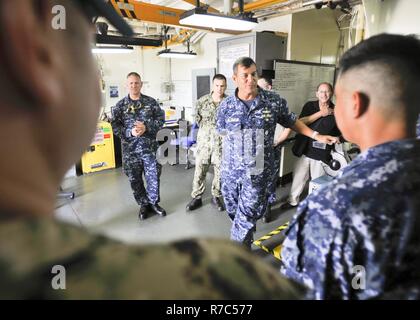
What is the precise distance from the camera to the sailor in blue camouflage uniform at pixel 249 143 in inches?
89.7

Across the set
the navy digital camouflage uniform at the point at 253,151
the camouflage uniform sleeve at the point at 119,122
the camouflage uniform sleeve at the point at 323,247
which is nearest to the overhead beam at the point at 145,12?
the camouflage uniform sleeve at the point at 119,122

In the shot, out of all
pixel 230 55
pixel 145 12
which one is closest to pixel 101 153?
pixel 145 12

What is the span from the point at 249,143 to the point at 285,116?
439mm

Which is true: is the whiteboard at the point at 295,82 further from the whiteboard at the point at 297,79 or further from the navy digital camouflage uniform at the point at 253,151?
the navy digital camouflage uniform at the point at 253,151

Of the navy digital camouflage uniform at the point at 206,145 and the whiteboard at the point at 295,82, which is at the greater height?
the whiteboard at the point at 295,82

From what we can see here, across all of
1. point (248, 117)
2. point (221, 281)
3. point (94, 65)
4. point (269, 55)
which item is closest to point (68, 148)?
point (94, 65)

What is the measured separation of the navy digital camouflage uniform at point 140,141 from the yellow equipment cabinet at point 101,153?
1.88 meters

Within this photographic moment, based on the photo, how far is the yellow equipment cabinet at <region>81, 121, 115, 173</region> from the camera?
4754 mm

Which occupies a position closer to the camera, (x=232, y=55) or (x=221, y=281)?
(x=221, y=281)

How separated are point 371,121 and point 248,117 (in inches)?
58.5

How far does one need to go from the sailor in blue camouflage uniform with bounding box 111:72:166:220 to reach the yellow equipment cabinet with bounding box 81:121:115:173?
1888 millimetres

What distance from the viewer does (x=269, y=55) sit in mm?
3912

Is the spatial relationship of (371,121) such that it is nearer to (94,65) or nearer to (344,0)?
(94,65)
